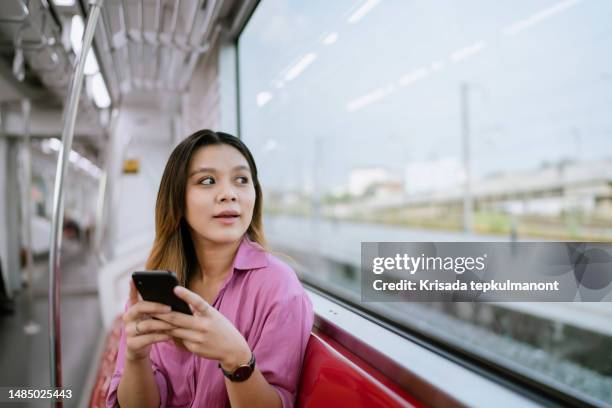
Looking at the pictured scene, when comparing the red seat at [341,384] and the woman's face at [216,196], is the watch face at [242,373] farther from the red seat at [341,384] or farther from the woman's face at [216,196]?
the woman's face at [216,196]

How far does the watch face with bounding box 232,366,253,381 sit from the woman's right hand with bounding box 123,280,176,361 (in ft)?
0.53

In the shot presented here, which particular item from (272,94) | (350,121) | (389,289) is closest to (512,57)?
(350,121)

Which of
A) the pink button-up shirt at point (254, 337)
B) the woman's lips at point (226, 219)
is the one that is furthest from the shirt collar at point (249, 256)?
the woman's lips at point (226, 219)

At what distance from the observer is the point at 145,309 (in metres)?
0.86

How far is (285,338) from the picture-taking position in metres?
1.01

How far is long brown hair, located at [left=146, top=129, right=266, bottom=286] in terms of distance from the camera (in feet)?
3.63

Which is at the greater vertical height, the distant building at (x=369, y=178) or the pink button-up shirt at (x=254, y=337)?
the distant building at (x=369, y=178)

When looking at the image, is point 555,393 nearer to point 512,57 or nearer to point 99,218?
point 99,218

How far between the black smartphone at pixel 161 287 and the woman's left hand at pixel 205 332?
0.02 metres

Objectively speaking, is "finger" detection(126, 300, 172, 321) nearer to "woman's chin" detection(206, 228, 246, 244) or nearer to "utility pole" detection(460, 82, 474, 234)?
"woman's chin" detection(206, 228, 246, 244)

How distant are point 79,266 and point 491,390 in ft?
32.9

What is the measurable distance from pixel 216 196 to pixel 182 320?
0.38 m

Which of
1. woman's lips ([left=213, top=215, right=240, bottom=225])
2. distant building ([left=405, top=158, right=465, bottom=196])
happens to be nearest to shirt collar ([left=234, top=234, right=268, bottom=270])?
woman's lips ([left=213, top=215, right=240, bottom=225])

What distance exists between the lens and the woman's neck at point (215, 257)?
1.19m
